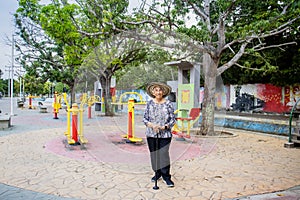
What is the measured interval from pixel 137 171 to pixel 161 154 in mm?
945

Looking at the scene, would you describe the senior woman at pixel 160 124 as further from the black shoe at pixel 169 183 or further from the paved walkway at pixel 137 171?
the paved walkway at pixel 137 171

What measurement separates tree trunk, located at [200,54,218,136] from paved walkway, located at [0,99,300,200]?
1.30 meters

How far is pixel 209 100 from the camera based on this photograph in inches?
361

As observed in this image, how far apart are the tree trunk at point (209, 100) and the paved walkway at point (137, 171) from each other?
1.30 m

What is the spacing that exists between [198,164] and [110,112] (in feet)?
16.7

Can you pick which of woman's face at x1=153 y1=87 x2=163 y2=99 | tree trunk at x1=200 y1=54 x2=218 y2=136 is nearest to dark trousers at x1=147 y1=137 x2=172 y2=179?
woman's face at x1=153 y1=87 x2=163 y2=99

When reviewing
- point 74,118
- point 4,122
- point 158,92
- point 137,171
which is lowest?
point 137,171

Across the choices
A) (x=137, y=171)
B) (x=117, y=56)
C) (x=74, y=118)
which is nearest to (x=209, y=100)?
(x=74, y=118)

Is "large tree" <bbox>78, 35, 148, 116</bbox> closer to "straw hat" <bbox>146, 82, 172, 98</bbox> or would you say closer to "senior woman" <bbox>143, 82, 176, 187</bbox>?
"straw hat" <bbox>146, 82, 172, 98</bbox>

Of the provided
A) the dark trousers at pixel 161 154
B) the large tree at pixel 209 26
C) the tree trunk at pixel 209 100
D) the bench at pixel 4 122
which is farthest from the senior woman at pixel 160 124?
the bench at pixel 4 122

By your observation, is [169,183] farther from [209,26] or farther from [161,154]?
[209,26]

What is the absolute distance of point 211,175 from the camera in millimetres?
4602

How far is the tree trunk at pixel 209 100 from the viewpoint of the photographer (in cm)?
910

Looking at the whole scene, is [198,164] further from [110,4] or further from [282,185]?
[110,4]
